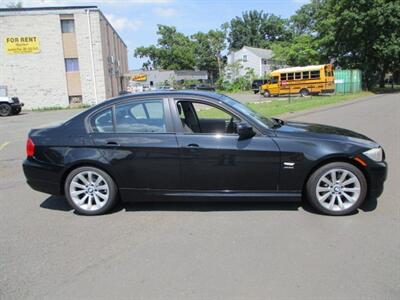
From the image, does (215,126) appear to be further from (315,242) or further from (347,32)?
(347,32)

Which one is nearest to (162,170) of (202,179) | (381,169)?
(202,179)

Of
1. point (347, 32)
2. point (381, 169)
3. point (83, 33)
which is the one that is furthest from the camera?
point (347, 32)

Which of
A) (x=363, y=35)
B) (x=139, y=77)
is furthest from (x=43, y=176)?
(x=139, y=77)

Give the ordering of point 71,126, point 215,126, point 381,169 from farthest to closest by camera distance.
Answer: point 215,126 → point 71,126 → point 381,169

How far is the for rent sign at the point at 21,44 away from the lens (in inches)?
1235

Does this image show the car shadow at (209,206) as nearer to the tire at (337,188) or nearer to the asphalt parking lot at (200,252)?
the asphalt parking lot at (200,252)

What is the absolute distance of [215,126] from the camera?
19.7ft

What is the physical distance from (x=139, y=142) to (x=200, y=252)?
173 centimetres

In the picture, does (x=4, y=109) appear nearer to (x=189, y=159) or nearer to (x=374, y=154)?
(x=189, y=159)

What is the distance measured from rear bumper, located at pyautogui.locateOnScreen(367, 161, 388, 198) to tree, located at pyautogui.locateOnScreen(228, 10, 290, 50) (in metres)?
100

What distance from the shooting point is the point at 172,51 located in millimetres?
86750

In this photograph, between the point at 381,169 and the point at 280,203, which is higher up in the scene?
the point at 381,169

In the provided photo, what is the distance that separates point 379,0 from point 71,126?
39.6 metres

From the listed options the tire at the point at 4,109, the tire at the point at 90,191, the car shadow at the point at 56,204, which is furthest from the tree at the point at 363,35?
the tire at the point at 90,191
